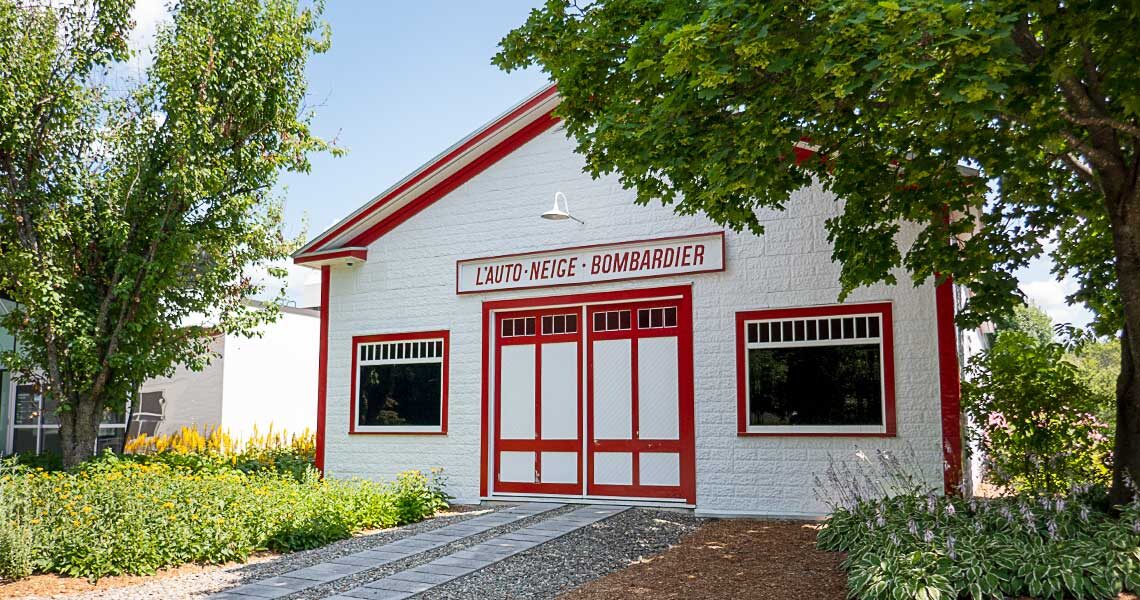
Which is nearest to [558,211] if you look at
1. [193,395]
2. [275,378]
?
[275,378]

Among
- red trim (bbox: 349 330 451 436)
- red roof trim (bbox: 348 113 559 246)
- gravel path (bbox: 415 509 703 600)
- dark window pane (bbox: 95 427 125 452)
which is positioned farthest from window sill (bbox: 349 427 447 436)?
dark window pane (bbox: 95 427 125 452)

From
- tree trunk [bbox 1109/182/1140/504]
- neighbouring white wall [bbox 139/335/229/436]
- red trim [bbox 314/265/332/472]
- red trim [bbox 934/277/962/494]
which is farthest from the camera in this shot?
neighbouring white wall [bbox 139/335/229/436]

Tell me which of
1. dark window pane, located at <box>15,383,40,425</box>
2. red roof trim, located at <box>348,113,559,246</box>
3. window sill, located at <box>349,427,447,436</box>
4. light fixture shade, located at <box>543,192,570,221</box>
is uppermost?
red roof trim, located at <box>348,113,559,246</box>

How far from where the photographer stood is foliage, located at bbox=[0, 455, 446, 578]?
7.97 meters

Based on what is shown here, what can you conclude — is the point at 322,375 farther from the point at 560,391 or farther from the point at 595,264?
the point at 595,264

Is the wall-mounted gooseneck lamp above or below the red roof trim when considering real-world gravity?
below

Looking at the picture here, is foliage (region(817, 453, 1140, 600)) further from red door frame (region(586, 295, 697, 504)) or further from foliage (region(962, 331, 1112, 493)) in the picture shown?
red door frame (region(586, 295, 697, 504))

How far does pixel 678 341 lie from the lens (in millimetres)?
10836

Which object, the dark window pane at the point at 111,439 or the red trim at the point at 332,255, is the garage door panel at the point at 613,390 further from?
the dark window pane at the point at 111,439

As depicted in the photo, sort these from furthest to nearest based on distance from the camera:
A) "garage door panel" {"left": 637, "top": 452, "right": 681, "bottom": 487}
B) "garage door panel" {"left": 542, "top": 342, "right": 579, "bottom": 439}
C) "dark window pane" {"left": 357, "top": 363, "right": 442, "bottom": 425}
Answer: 1. "dark window pane" {"left": 357, "top": 363, "right": 442, "bottom": 425}
2. "garage door panel" {"left": 542, "top": 342, "right": 579, "bottom": 439}
3. "garage door panel" {"left": 637, "top": 452, "right": 681, "bottom": 487}

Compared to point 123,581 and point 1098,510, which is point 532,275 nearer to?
point 123,581

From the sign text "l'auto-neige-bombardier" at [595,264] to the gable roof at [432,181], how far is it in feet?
4.36

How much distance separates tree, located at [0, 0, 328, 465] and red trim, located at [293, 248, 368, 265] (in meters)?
0.83

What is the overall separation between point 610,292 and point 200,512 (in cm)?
550
